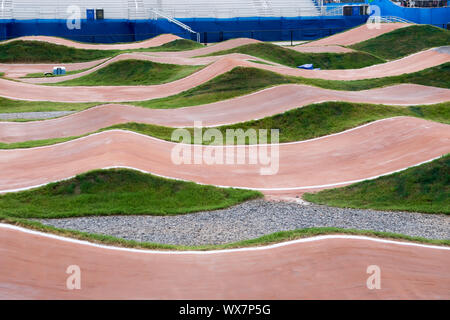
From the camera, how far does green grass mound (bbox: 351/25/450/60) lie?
43312 mm

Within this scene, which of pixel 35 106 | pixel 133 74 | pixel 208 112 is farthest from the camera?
pixel 133 74

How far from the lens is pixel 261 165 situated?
18344mm

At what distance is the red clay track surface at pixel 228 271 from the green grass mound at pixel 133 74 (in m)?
24.2

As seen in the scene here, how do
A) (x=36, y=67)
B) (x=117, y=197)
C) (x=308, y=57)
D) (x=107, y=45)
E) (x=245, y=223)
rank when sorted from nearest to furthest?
1. (x=245, y=223)
2. (x=117, y=197)
3. (x=308, y=57)
4. (x=36, y=67)
5. (x=107, y=45)

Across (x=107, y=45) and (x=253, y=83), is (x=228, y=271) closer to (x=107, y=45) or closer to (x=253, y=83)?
(x=253, y=83)

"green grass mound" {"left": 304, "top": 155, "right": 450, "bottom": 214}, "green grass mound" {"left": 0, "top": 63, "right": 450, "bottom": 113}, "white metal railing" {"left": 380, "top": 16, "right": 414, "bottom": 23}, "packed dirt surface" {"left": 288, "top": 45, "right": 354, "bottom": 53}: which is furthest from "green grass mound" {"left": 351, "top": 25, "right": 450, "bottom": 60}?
"green grass mound" {"left": 304, "top": 155, "right": 450, "bottom": 214}

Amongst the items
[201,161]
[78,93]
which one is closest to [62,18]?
[78,93]

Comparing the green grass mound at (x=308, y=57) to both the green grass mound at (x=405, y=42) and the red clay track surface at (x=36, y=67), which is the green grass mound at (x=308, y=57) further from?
the red clay track surface at (x=36, y=67)

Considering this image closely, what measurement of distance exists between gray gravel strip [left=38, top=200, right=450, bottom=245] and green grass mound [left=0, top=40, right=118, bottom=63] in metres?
33.0

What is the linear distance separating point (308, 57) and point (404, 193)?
84.3 ft

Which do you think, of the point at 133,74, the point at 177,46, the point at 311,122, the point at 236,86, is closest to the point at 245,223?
the point at 311,122

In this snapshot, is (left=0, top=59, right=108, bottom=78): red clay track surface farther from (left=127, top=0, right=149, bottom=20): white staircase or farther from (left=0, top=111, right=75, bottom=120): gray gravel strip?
(left=127, top=0, right=149, bottom=20): white staircase
